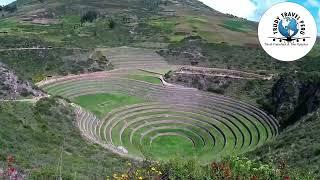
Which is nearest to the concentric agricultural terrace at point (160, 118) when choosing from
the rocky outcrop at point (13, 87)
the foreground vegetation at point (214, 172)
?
the rocky outcrop at point (13, 87)

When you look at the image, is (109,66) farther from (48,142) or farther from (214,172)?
(214,172)

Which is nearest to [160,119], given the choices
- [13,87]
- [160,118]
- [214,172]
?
[160,118]

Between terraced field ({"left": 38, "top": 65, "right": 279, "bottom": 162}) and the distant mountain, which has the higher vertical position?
the distant mountain

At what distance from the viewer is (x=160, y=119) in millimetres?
52125

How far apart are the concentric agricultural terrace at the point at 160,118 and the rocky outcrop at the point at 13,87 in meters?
4.96

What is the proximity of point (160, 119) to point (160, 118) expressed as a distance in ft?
0.79

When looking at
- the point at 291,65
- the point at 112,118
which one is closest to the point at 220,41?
the point at 291,65

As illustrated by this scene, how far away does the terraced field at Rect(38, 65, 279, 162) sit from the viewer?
149 feet

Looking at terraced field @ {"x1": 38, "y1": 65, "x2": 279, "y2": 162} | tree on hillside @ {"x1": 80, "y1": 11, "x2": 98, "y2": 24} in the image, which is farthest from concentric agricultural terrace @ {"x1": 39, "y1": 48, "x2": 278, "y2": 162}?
tree on hillside @ {"x1": 80, "y1": 11, "x2": 98, "y2": 24}

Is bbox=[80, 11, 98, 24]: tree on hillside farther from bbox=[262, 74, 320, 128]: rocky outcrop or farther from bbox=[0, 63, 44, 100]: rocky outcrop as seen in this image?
bbox=[0, 63, 44, 100]: rocky outcrop

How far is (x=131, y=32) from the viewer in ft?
316

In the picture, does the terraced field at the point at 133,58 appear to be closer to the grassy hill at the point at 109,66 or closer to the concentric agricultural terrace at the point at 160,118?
the grassy hill at the point at 109,66

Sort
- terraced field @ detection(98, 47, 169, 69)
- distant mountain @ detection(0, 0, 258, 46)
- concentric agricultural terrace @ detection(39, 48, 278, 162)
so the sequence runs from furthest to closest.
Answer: distant mountain @ detection(0, 0, 258, 46), terraced field @ detection(98, 47, 169, 69), concentric agricultural terrace @ detection(39, 48, 278, 162)

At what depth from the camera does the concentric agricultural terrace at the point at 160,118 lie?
45312 mm
